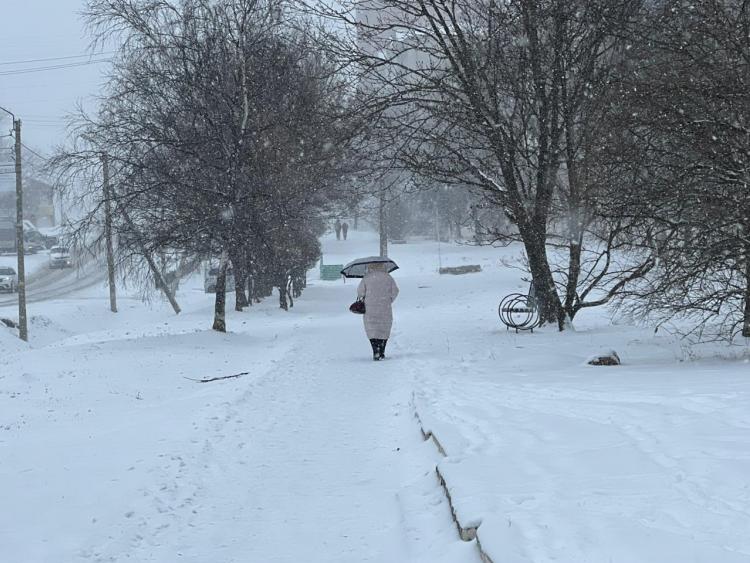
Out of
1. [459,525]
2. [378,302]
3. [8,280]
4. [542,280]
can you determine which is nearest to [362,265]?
[378,302]

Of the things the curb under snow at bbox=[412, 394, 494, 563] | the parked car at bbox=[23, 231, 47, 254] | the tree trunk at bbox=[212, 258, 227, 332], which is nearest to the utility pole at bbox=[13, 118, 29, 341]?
the tree trunk at bbox=[212, 258, 227, 332]

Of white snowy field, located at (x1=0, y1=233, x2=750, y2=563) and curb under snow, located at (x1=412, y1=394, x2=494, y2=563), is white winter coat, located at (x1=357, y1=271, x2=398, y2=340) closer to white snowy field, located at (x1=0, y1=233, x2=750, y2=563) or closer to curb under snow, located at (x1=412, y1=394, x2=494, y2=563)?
white snowy field, located at (x1=0, y1=233, x2=750, y2=563)

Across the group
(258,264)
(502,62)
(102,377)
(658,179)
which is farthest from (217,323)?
(658,179)

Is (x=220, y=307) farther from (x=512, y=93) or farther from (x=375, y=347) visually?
(x=512, y=93)

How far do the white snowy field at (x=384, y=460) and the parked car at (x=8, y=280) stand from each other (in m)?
39.5

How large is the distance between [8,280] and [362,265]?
40.7 meters

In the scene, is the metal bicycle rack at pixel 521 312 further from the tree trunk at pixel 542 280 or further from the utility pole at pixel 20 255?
the utility pole at pixel 20 255

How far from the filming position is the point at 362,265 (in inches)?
644

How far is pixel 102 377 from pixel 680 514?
10.3 meters

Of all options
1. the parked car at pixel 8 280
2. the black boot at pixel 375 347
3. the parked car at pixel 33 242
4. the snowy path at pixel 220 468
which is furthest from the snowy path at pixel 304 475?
the parked car at pixel 33 242

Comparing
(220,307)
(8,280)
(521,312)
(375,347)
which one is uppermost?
(521,312)

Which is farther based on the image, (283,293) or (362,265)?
(283,293)

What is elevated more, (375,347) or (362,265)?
(362,265)

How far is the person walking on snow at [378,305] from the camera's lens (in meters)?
13.9
